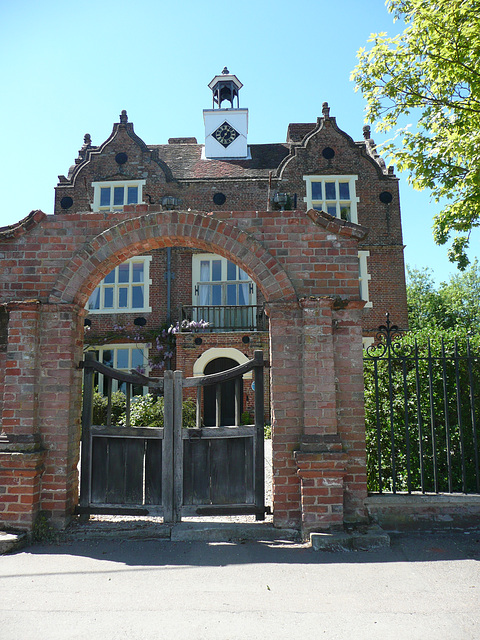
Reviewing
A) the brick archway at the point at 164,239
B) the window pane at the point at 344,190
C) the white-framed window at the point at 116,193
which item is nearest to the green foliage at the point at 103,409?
the white-framed window at the point at 116,193

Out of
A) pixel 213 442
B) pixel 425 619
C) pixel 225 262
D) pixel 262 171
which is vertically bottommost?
pixel 425 619

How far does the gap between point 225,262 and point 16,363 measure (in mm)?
12263

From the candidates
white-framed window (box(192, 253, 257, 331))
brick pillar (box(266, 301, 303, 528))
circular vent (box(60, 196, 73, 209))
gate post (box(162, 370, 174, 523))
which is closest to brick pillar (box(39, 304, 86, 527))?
gate post (box(162, 370, 174, 523))

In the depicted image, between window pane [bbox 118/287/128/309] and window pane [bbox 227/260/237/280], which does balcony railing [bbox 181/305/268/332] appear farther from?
window pane [bbox 118/287/128/309]

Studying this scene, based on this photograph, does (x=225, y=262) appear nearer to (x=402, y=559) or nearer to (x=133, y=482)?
(x=133, y=482)

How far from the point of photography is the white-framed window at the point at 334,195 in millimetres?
17078

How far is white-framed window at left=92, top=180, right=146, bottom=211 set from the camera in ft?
57.1

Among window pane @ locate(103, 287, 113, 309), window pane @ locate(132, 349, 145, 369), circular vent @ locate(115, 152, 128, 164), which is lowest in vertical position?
window pane @ locate(132, 349, 145, 369)

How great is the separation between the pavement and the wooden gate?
46 cm

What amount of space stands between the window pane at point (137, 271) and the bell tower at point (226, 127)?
19.7ft

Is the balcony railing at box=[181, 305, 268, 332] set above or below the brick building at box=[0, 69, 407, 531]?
above

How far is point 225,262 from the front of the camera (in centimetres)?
1694

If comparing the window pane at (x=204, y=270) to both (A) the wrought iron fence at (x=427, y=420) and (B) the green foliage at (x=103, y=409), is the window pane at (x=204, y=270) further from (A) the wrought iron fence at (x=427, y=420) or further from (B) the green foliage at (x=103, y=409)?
(A) the wrought iron fence at (x=427, y=420)

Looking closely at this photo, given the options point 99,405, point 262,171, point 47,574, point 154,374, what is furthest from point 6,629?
point 262,171
